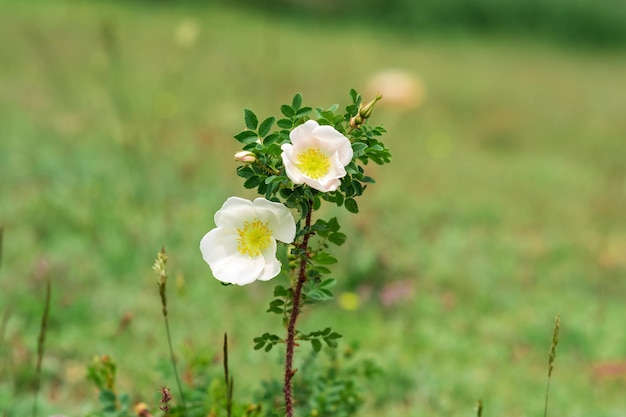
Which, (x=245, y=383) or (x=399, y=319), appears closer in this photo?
(x=245, y=383)

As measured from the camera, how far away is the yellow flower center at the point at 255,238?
1856 millimetres

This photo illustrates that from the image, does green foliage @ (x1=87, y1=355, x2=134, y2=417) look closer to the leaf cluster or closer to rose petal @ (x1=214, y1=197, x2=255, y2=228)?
rose petal @ (x1=214, y1=197, x2=255, y2=228)

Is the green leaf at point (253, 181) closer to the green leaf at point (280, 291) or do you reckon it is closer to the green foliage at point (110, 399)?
the green leaf at point (280, 291)

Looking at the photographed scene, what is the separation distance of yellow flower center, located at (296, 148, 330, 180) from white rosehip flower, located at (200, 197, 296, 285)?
10cm

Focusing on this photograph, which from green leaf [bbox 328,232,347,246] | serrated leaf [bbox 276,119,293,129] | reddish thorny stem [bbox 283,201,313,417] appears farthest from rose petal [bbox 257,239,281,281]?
serrated leaf [bbox 276,119,293,129]

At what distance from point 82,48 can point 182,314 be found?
6.98 metres

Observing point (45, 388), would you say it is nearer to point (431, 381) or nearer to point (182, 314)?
point (182, 314)

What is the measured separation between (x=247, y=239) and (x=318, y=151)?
10.9 inches

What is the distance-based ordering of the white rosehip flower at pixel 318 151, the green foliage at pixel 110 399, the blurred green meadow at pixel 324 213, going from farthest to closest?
the blurred green meadow at pixel 324 213 → the green foliage at pixel 110 399 → the white rosehip flower at pixel 318 151

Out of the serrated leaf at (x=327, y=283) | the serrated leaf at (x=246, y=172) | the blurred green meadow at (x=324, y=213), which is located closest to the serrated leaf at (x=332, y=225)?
the serrated leaf at (x=327, y=283)

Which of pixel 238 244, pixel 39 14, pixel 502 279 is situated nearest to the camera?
pixel 238 244

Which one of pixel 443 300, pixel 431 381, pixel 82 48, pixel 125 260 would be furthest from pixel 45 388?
pixel 82 48

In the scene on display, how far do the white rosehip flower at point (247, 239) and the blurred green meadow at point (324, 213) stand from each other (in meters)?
0.74

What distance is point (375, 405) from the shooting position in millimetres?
3414
